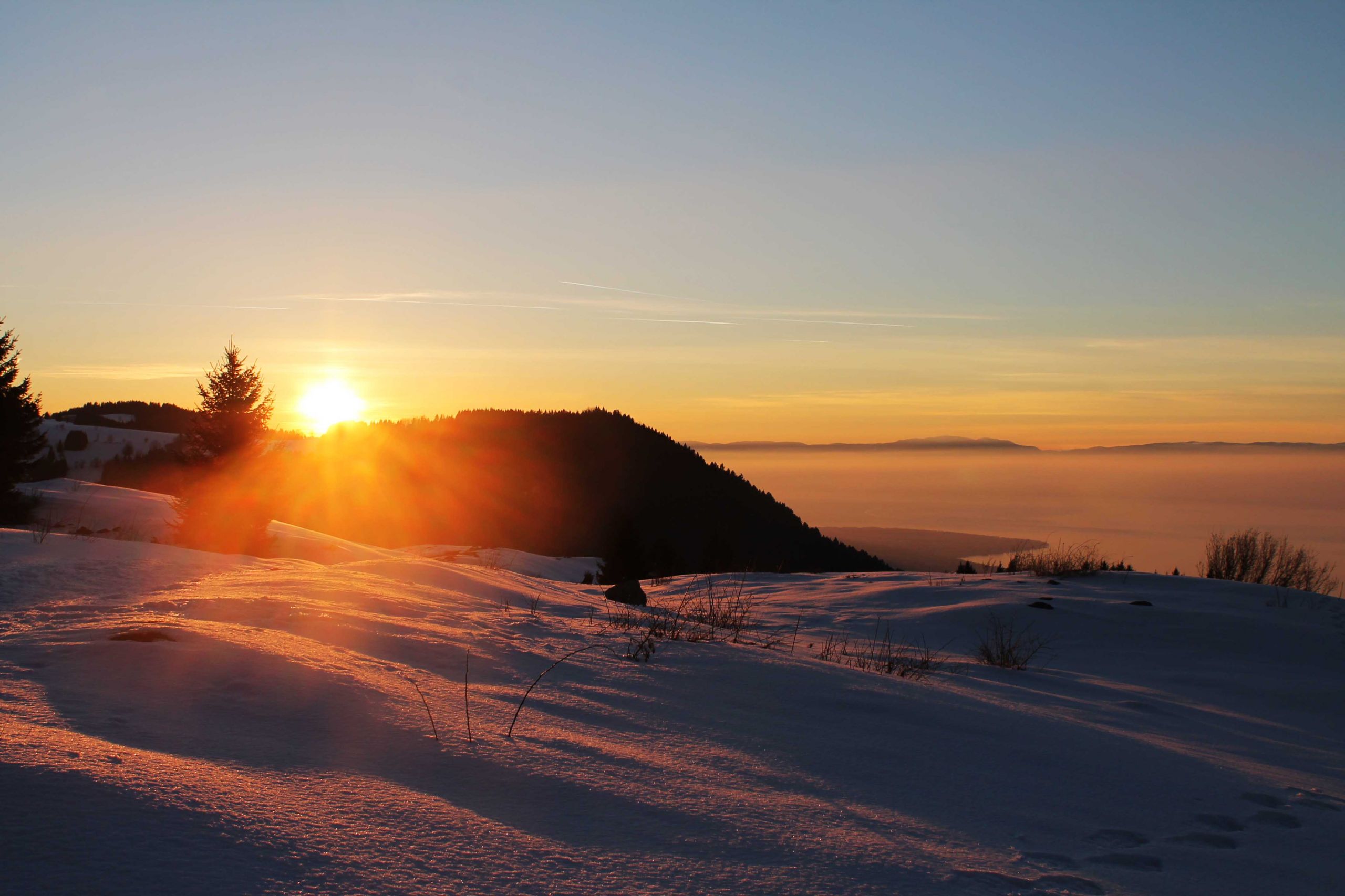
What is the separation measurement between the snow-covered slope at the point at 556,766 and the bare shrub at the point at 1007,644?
114 centimetres

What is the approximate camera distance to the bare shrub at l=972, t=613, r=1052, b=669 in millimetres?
6008

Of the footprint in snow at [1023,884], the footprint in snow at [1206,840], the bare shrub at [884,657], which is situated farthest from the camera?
the bare shrub at [884,657]

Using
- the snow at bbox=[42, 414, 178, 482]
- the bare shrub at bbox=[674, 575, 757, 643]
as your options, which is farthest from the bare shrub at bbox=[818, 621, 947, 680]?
the snow at bbox=[42, 414, 178, 482]

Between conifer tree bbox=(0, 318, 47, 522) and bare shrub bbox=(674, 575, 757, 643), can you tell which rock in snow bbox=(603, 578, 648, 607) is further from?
conifer tree bbox=(0, 318, 47, 522)

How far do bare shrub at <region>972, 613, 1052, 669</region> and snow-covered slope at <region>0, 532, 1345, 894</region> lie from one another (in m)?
1.14

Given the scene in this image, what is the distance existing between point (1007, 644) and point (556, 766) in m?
6.28

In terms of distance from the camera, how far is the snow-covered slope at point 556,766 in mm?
1624

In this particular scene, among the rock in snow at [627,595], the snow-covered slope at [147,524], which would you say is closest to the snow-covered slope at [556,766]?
the rock in snow at [627,595]

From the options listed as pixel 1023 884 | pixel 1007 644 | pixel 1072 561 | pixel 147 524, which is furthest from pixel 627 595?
pixel 147 524

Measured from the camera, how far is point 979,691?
437 centimetres

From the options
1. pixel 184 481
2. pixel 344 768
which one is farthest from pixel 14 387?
pixel 344 768

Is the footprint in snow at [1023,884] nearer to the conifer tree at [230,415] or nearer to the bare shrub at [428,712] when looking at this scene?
the bare shrub at [428,712]

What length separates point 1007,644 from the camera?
739 cm

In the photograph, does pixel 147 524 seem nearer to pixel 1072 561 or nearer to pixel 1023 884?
pixel 1072 561
